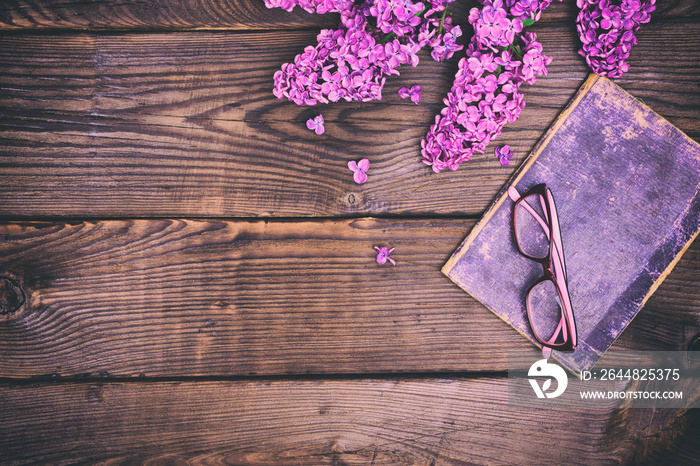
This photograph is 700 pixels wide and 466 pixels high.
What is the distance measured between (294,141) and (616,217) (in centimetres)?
78

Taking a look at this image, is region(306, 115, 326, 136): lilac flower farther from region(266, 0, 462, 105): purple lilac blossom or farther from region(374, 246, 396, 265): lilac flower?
region(374, 246, 396, 265): lilac flower

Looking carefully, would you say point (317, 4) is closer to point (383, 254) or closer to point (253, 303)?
point (383, 254)

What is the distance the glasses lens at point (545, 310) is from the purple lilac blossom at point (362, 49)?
59 cm

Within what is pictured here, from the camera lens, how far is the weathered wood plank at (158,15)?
32.8 inches

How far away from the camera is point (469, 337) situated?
2.91 ft

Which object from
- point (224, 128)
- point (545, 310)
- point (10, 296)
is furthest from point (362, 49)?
point (10, 296)

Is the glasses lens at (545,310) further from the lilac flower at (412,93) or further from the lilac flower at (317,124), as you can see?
the lilac flower at (317,124)

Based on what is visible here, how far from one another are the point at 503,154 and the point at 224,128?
67 centimetres

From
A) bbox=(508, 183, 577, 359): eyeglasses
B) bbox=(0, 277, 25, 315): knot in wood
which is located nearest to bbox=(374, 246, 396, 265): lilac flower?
bbox=(508, 183, 577, 359): eyeglasses

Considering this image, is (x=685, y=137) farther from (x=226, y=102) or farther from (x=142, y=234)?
(x=142, y=234)

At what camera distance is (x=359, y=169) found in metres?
0.85

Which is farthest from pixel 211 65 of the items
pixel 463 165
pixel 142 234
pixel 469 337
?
pixel 469 337
